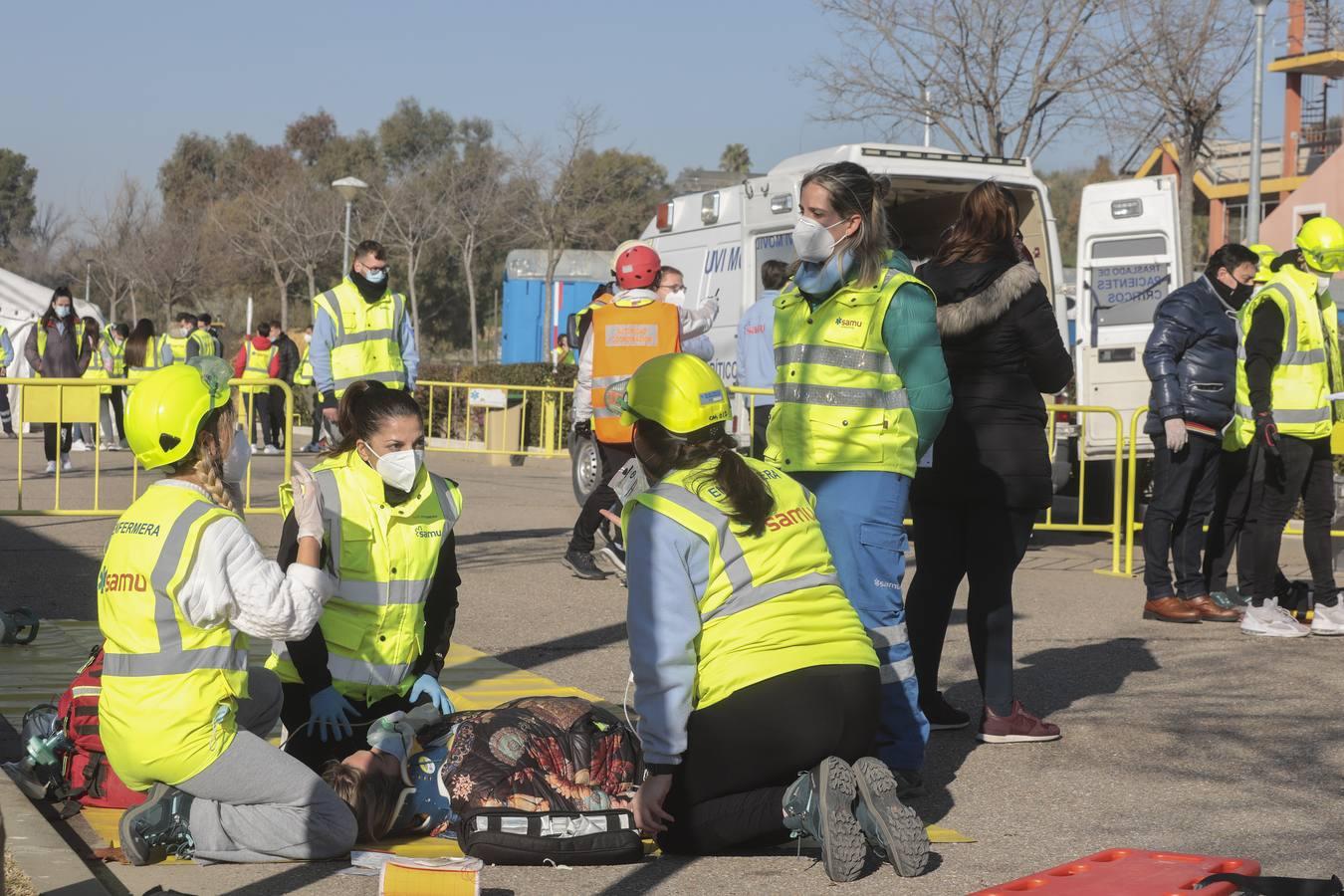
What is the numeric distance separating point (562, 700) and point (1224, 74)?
2595 cm

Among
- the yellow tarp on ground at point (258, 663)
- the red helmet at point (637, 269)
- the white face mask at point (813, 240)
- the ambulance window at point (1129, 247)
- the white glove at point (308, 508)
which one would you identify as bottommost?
the yellow tarp on ground at point (258, 663)

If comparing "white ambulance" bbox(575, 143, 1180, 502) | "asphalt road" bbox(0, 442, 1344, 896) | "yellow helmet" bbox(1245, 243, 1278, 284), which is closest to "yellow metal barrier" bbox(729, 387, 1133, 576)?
"white ambulance" bbox(575, 143, 1180, 502)

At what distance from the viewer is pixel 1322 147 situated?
1893 inches

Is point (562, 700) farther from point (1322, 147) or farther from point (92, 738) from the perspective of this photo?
point (1322, 147)

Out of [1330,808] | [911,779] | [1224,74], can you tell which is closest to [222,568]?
[911,779]

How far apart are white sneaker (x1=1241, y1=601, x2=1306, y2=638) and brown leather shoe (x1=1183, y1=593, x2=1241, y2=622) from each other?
30 cm

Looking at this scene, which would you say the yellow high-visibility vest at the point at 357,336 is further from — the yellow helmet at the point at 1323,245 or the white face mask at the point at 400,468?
the yellow helmet at the point at 1323,245

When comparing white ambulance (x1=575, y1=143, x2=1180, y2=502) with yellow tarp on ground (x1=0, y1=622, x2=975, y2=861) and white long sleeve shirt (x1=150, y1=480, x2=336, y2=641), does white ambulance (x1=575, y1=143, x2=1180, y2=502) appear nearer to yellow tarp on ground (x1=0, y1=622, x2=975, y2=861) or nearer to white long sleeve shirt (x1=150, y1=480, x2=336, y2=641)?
yellow tarp on ground (x1=0, y1=622, x2=975, y2=861)

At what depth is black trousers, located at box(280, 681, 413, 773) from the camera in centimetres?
479

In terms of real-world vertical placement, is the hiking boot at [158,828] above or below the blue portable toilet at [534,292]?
below

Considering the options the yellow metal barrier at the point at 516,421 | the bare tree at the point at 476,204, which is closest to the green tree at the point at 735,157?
the bare tree at the point at 476,204

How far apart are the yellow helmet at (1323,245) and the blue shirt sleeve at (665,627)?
5.32 metres

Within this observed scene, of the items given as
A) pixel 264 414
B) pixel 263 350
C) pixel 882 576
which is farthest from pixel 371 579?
pixel 263 350

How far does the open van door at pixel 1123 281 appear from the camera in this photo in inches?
512
